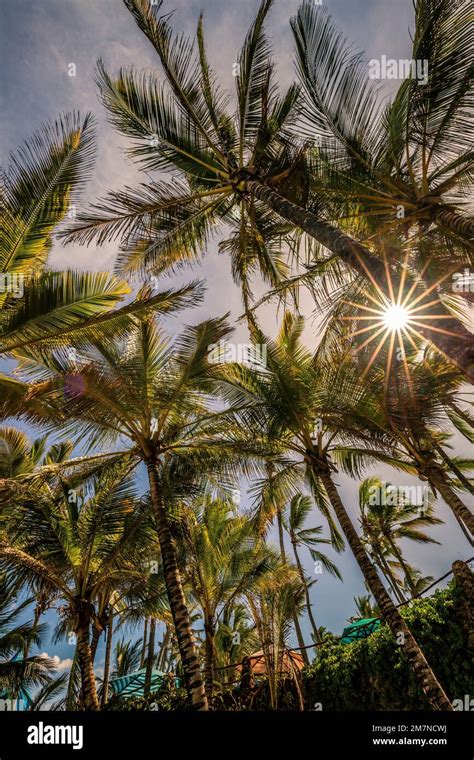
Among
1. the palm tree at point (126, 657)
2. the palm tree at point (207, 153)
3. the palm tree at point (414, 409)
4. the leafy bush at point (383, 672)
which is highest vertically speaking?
the palm tree at point (207, 153)

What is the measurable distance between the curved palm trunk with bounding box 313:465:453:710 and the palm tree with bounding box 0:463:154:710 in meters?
4.22

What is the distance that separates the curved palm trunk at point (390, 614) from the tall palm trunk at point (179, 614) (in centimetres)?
307

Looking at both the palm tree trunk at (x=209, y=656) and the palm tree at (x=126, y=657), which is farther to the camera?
the palm tree at (x=126, y=657)

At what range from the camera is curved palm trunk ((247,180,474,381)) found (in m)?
3.10

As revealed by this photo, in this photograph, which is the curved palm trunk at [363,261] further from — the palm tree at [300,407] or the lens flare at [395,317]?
the palm tree at [300,407]

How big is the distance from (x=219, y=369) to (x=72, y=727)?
654 centimetres

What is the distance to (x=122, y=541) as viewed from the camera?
9109 mm

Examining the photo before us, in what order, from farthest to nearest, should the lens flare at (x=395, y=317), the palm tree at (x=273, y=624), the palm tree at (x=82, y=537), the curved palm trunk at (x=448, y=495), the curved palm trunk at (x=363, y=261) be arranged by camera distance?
the palm tree at (x=82, y=537)
the curved palm trunk at (x=448, y=495)
the palm tree at (x=273, y=624)
the lens flare at (x=395, y=317)
the curved palm trunk at (x=363, y=261)

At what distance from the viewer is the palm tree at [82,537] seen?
884 cm

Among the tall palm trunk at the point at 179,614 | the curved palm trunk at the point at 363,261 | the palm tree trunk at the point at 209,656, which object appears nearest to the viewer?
the curved palm trunk at the point at 363,261

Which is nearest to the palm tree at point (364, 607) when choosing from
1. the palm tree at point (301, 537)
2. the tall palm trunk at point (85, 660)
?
the palm tree at point (301, 537)

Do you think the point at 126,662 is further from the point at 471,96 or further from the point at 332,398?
the point at 471,96

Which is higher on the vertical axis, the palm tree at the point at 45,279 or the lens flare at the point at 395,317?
the palm tree at the point at 45,279

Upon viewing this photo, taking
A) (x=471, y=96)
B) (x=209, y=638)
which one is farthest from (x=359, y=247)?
(x=209, y=638)
